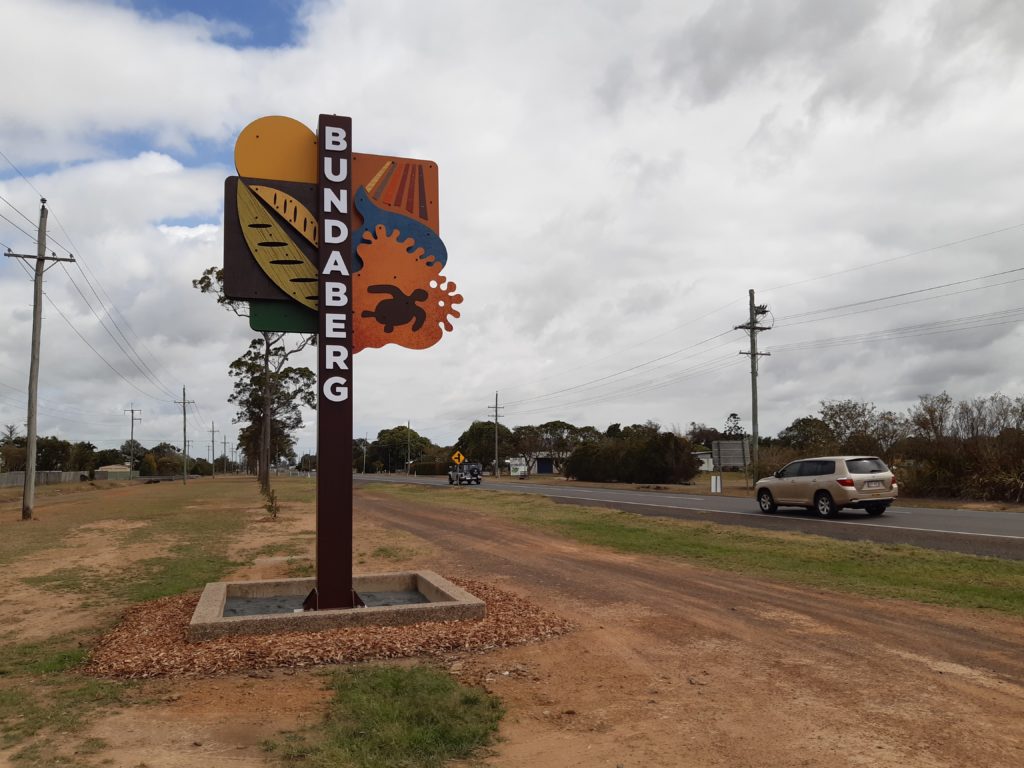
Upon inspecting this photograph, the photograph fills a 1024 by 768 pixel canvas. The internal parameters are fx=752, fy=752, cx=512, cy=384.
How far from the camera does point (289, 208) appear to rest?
823cm

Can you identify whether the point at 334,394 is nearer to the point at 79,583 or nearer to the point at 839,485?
the point at 79,583

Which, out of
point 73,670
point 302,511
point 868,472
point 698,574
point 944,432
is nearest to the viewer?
point 73,670

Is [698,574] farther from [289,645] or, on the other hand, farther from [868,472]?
[868,472]

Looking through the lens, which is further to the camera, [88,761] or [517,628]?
[517,628]

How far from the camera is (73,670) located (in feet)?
19.7

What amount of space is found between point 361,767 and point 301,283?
554 centimetres

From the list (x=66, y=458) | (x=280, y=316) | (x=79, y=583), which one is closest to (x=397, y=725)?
(x=280, y=316)

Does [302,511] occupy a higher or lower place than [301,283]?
lower

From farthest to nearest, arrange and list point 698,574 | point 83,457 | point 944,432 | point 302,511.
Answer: point 83,457 < point 944,432 < point 302,511 < point 698,574

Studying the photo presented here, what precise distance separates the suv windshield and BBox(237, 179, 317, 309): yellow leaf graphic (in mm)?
15928

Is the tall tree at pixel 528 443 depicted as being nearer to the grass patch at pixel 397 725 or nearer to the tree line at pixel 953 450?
the tree line at pixel 953 450

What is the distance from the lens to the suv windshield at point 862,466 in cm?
1939

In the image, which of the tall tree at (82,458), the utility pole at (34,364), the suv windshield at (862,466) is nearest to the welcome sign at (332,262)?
the suv windshield at (862,466)

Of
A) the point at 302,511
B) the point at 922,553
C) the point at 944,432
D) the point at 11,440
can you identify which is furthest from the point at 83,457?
the point at 922,553
